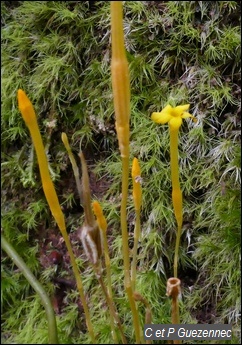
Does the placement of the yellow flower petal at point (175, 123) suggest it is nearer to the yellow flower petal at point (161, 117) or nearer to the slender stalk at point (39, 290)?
the yellow flower petal at point (161, 117)

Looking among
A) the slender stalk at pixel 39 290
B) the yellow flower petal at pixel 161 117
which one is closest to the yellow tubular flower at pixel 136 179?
the yellow flower petal at pixel 161 117

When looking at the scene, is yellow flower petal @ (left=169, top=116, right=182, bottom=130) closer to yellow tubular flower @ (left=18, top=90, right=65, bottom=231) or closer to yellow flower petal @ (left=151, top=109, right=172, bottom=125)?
yellow flower petal @ (left=151, top=109, right=172, bottom=125)

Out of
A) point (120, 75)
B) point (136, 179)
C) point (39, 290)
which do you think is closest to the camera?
point (120, 75)

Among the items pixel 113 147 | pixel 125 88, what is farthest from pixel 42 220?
pixel 125 88

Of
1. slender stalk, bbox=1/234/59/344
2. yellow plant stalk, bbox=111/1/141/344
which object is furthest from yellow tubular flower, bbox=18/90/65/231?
slender stalk, bbox=1/234/59/344

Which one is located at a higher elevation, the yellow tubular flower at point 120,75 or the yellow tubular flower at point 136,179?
the yellow tubular flower at point 120,75

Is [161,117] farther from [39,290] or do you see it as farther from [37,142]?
[39,290]

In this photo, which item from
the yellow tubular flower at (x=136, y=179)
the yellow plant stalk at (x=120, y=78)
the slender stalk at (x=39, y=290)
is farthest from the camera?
the slender stalk at (x=39, y=290)

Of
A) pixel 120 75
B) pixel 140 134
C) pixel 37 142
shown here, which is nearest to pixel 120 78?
pixel 120 75

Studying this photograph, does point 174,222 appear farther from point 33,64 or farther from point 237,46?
point 33,64
